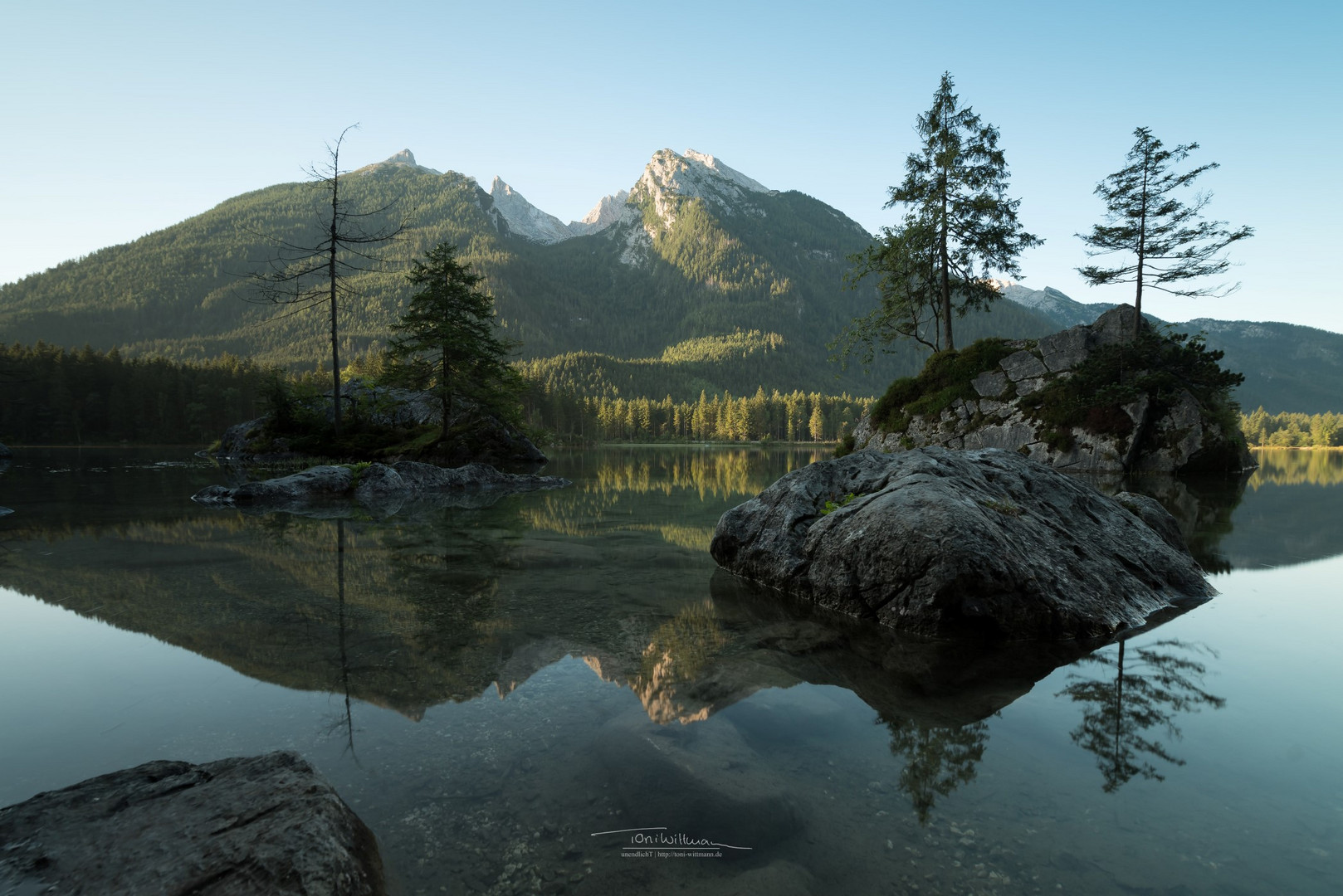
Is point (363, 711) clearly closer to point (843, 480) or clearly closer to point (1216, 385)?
point (843, 480)

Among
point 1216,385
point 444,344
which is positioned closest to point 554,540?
point 444,344

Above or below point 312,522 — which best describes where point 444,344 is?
above

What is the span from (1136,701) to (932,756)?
85.9 inches

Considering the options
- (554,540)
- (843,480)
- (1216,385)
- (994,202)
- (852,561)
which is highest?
(994,202)

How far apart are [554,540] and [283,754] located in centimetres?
826

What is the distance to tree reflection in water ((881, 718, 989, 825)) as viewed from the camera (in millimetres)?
3256

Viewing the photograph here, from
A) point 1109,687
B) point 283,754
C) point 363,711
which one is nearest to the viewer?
point 283,754

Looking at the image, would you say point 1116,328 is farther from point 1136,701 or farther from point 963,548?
point 1136,701

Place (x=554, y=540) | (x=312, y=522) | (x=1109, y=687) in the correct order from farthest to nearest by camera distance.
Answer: (x=312, y=522) < (x=554, y=540) < (x=1109, y=687)

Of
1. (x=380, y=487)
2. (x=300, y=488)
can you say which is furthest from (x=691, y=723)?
(x=300, y=488)

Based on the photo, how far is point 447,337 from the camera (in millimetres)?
26453

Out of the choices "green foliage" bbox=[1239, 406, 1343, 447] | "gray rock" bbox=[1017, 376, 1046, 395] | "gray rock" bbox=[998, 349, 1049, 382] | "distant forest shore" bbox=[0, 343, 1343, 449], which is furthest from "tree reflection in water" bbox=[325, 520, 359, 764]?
"green foliage" bbox=[1239, 406, 1343, 447]

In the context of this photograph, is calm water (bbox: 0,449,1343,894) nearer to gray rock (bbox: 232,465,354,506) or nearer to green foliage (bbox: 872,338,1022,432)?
gray rock (bbox: 232,465,354,506)

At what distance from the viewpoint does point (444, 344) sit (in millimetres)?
26578
